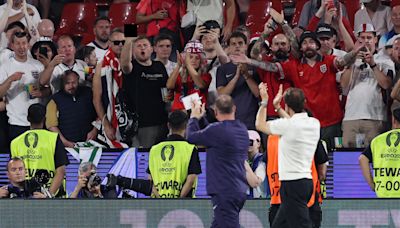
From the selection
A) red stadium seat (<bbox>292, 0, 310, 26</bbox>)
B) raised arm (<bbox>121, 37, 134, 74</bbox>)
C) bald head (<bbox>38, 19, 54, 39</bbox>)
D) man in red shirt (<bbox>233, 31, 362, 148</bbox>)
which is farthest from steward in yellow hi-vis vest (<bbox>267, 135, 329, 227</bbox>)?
bald head (<bbox>38, 19, 54, 39</bbox>)

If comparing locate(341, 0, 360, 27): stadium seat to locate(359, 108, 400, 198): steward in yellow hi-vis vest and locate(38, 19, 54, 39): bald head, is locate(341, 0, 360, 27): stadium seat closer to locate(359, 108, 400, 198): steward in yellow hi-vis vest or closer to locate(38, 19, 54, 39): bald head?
locate(359, 108, 400, 198): steward in yellow hi-vis vest

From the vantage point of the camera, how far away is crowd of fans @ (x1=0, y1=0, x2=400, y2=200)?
14406 millimetres

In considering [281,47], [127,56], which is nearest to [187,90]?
[127,56]

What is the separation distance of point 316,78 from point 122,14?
15.6ft

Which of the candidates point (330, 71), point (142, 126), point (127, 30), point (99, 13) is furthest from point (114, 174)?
point (99, 13)

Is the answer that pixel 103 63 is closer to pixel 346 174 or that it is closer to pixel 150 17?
pixel 150 17

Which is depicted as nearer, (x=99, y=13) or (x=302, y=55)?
(x=302, y=55)

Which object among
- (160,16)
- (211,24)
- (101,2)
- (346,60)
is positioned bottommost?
(346,60)

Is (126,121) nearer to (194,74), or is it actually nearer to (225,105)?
(194,74)

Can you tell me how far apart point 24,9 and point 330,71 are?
4.79 m

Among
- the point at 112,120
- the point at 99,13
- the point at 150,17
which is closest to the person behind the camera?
the point at 112,120

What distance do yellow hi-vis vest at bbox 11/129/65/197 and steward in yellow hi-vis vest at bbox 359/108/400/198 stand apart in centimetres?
371

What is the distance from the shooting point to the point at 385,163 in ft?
43.1

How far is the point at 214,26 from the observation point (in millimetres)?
15344
